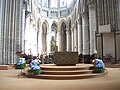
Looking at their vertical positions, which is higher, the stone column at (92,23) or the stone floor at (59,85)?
the stone column at (92,23)

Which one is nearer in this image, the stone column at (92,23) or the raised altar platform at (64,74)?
the raised altar platform at (64,74)

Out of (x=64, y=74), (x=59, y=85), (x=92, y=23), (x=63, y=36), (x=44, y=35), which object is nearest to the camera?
(x=59, y=85)

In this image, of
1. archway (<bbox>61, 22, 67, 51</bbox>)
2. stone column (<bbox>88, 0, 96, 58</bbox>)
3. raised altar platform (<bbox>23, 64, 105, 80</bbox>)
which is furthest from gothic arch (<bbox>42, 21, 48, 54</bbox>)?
raised altar platform (<bbox>23, 64, 105, 80</bbox>)

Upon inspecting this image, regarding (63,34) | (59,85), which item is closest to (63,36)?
(63,34)

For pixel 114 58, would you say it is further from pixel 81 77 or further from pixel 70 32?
pixel 70 32

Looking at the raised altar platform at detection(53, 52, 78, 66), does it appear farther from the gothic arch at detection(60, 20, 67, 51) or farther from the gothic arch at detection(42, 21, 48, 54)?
the gothic arch at detection(42, 21, 48, 54)

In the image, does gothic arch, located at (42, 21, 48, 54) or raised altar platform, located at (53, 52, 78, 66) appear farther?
gothic arch, located at (42, 21, 48, 54)

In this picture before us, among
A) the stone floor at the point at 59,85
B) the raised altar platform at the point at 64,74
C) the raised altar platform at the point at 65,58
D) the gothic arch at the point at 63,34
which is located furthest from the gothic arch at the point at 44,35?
the stone floor at the point at 59,85

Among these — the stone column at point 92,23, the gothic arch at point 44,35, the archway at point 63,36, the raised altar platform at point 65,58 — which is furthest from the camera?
the archway at point 63,36

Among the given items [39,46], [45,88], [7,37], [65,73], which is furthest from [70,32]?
[45,88]

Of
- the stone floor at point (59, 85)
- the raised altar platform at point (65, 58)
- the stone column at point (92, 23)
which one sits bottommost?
the stone floor at point (59, 85)

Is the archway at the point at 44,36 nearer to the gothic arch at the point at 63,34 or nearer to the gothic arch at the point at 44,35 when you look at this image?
the gothic arch at the point at 44,35

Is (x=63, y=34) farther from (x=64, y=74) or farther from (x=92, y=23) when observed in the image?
(x=64, y=74)

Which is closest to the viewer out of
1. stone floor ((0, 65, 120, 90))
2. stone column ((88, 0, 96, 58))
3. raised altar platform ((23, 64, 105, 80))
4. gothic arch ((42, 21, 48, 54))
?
stone floor ((0, 65, 120, 90))
